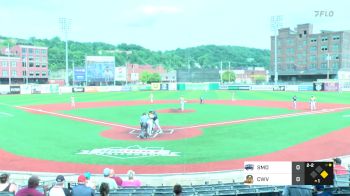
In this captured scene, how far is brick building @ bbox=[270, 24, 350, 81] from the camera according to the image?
94688 mm

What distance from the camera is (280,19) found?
251 feet

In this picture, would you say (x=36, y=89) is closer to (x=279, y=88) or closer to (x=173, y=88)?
(x=173, y=88)

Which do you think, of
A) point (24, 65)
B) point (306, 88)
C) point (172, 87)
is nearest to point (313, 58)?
point (306, 88)

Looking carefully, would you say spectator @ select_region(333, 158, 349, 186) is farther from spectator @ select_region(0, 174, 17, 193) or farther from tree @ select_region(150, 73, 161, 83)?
tree @ select_region(150, 73, 161, 83)

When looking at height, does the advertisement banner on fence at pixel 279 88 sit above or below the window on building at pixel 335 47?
below

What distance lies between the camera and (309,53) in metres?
101

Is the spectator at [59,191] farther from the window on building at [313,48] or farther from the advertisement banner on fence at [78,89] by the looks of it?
the window on building at [313,48]

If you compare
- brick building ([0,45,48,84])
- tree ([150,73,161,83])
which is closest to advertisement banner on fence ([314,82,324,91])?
brick building ([0,45,48,84])

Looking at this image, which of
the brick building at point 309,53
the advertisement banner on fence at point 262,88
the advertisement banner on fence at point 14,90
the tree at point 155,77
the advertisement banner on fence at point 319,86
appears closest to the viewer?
the advertisement banner on fence at point 319,86

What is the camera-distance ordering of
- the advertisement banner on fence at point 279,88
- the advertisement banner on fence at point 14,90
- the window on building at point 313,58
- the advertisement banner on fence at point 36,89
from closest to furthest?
the advertisement banner on fence at point 14,90, the advertisement banner on fence at point 279,88, the advertisement banner on fence at point 36,89, the window on building at point 313,58

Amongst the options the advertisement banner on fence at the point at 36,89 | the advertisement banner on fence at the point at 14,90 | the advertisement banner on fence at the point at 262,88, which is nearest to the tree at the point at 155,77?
the advertisement banner on fence at the point at 262,88

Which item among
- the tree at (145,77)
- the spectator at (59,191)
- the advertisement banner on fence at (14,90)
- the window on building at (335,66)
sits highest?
the window on building at (335,66)

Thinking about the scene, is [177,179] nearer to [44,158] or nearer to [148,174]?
[148,174]

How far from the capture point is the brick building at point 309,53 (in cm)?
9469
